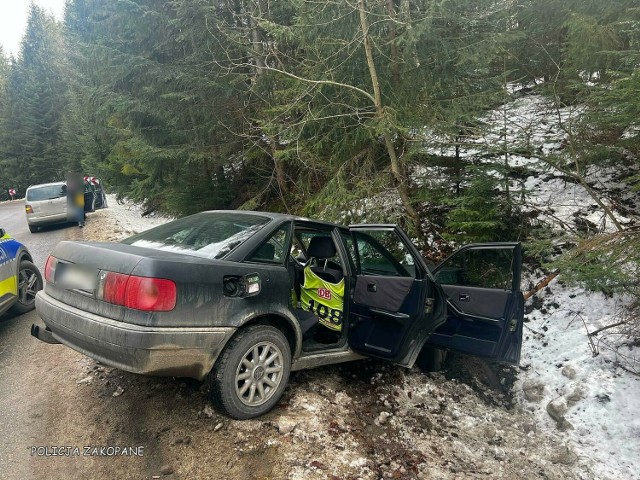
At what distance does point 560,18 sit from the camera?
9289 mm

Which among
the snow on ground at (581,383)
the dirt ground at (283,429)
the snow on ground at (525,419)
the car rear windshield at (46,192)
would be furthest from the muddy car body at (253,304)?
the car rear windshield at (46,192)

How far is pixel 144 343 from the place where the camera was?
8.77ft

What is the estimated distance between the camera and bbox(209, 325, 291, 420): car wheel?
3.02 metres

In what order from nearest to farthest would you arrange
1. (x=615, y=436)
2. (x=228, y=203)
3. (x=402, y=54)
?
1. (x=615, y=436)
2. (x=402, y=54)
3. (x=228, y=203)

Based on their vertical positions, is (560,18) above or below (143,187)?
above

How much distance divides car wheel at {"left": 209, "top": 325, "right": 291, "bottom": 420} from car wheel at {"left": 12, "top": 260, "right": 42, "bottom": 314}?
3926 millimetres

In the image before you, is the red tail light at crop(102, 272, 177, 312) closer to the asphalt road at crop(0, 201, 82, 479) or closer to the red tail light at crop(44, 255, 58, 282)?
the red tail light at crop(44, 255, 58, 282)

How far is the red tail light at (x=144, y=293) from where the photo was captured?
8.89 feet

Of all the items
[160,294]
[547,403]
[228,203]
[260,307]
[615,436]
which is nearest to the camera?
[160,294]

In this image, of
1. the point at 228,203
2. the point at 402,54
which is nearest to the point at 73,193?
the point at 228,203

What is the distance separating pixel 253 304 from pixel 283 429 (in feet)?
3.18

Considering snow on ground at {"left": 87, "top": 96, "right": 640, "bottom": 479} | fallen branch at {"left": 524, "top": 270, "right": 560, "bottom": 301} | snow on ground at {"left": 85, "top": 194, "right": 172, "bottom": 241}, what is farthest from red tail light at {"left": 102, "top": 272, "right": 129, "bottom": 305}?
snow on ground at {"left": 85, "top": 194, "right": 172, "bottom": 241}

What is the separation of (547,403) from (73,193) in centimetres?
1499

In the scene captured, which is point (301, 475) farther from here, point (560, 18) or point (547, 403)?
point (560, 18)
